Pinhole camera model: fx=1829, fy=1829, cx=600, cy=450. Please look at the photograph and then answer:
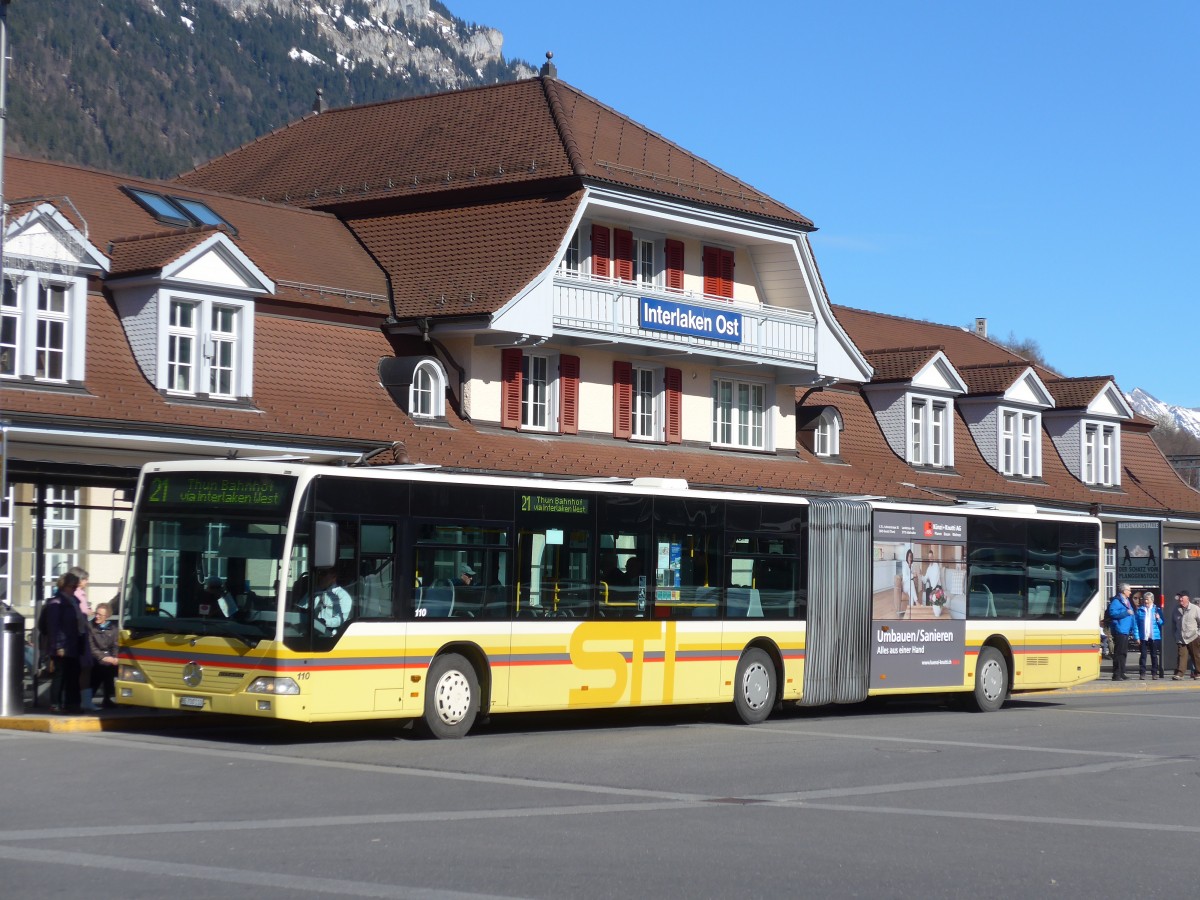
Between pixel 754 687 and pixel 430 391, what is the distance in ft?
36.3

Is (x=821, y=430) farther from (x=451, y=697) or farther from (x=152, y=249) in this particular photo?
(x=451, y=697)

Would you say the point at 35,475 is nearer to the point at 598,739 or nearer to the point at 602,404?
→ the point at 598,739

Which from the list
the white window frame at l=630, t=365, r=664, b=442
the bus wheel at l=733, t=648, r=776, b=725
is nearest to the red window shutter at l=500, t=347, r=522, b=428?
the white window frame at l=630, t=365, r=664, b=442

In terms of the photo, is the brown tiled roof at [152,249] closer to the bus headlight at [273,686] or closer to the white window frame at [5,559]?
the white window frame at [5,559]

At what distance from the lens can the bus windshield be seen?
17.7 m

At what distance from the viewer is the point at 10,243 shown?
2609cm

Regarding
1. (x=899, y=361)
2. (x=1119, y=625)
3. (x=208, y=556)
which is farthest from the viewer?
(x=899, y=361)

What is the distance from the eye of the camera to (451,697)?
19.3 m

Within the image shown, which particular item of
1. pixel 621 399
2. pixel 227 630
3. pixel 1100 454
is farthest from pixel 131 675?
pixel 1100 454

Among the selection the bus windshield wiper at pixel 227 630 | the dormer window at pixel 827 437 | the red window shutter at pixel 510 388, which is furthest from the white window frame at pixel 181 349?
the dormer window at pixel 827 437

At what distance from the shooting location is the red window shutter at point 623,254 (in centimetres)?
3588

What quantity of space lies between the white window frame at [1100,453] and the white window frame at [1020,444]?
251cm

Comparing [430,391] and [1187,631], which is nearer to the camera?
[430,391]

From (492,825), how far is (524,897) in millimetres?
2911
